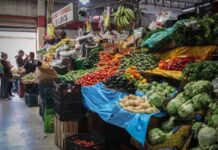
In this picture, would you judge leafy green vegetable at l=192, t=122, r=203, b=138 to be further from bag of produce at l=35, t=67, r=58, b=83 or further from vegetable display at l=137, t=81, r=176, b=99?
bag of produce at l=35, t=67, r=58, b=83

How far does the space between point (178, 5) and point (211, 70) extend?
15.1 m

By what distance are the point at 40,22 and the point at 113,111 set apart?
1165 cm

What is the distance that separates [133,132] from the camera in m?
3.18

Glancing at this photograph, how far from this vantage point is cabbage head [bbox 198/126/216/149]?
2598 millimetres

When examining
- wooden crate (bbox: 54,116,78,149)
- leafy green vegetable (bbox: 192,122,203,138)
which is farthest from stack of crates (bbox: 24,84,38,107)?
leafy green vegetable (bbox: 192,122,203,138)

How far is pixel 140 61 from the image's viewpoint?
5039mm

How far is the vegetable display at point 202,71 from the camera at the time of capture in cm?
349

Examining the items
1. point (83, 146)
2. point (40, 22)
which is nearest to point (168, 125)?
point (83, 146)

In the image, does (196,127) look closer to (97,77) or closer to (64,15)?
(97,77)

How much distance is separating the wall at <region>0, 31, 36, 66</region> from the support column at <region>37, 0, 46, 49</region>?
3.44 meters

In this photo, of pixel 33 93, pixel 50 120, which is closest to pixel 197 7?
pixel 50 120

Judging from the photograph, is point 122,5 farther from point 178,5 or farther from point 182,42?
point 178,5

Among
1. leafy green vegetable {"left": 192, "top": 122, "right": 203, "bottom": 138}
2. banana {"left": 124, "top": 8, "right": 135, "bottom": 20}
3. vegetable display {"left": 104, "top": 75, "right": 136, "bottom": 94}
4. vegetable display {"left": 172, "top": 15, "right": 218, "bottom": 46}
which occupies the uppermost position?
banana {"left": 124, "top": 8, "right": 135, "bottom": 20}

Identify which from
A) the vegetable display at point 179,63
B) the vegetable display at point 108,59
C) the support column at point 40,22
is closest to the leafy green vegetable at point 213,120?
the vegetable display at point 179,63
